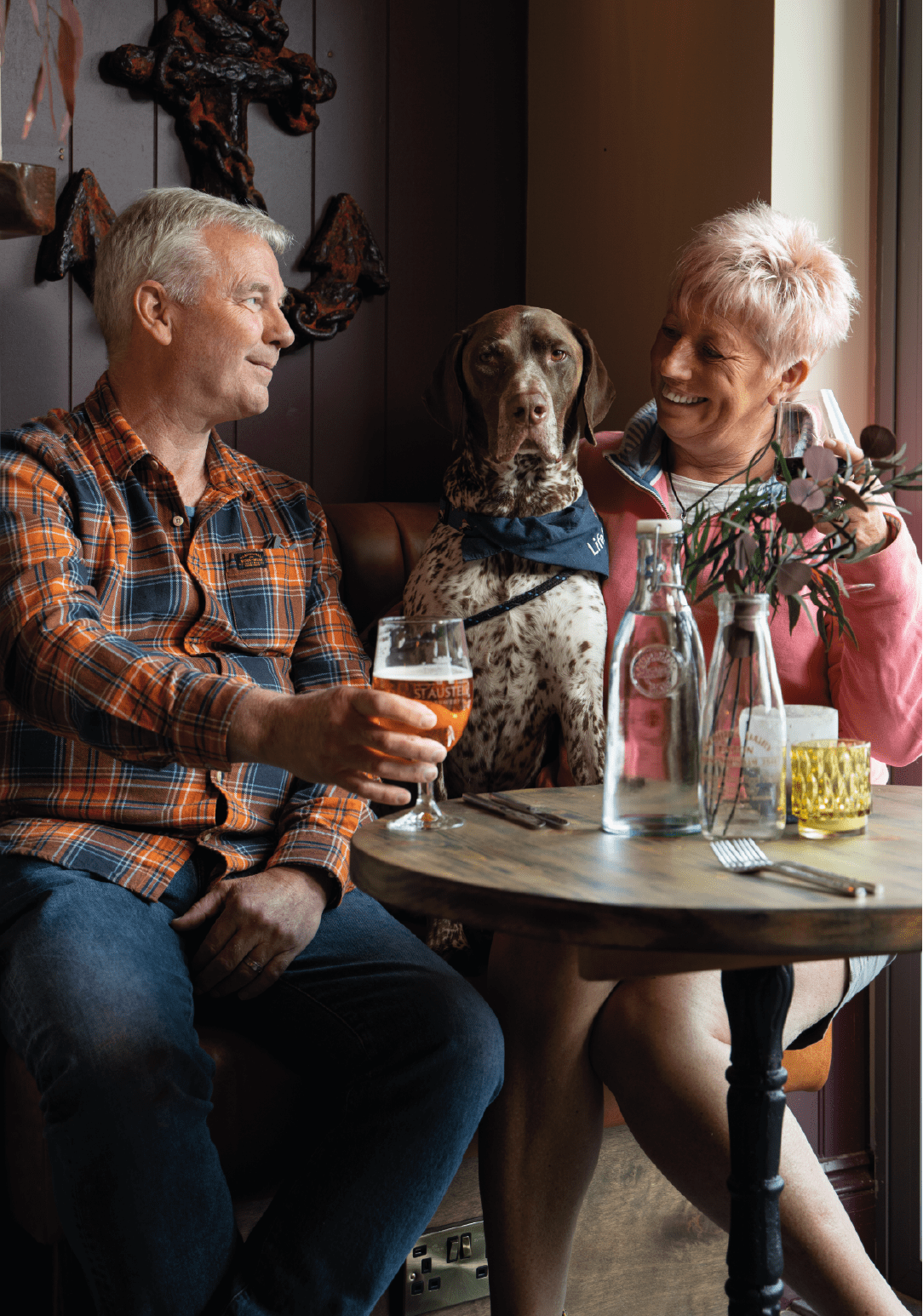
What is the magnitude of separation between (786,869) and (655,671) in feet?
0.86

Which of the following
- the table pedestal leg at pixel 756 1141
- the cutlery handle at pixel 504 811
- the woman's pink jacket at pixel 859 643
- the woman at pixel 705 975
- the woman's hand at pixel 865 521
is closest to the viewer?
the table pedestal leg at pixel 756 1141

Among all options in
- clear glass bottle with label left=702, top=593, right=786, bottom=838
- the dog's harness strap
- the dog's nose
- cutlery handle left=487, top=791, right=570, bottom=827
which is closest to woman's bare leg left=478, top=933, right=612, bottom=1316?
cutlery handle left=487, top=791, right=570, bottom=827

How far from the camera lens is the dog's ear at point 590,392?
2203mm

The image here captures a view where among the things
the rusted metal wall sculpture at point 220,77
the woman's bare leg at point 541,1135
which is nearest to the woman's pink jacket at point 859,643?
the woman's bare leg at point 541,1135

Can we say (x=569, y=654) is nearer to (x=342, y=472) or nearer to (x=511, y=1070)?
(x=511, y=1070)

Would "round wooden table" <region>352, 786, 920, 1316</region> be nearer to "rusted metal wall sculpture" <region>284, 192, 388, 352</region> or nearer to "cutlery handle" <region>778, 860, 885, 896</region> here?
"cutlery handle" <region>778, 860, 885, 896</region>

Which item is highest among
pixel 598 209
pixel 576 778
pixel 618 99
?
pixel 618 99

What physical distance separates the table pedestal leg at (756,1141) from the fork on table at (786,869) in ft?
0.39

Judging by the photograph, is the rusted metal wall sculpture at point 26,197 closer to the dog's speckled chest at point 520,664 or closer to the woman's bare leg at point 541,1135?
the dog's speckled chest at point 520,664

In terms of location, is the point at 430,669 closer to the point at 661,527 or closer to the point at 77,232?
the point at 661,527

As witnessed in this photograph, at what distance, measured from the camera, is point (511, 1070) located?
144 cm

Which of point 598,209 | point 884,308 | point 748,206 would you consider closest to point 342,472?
point 598,209

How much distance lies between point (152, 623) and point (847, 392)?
138cm

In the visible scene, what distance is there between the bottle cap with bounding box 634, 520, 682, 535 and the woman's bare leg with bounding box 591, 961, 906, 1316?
22.2 inches
